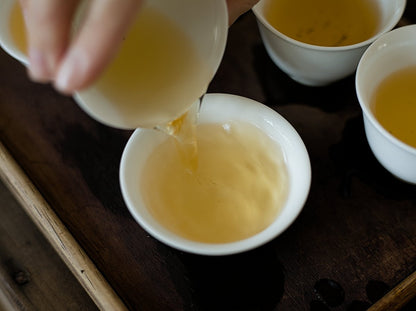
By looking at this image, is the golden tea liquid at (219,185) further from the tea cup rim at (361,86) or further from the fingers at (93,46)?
the fingers at (93,46)

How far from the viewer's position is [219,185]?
0.91 meters

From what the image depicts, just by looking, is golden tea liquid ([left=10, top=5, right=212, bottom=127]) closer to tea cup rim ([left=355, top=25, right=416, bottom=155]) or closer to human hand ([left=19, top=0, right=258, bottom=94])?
human hand ([left=19, top=0, right=258, bottom=94])

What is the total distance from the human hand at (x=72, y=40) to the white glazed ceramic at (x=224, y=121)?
0.86 ft

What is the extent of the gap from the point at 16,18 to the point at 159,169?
449 mm

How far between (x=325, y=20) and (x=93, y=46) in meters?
0.70

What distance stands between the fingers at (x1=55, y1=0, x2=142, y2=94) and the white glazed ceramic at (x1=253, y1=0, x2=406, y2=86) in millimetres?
462

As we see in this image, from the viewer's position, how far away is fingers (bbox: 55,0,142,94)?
54cm

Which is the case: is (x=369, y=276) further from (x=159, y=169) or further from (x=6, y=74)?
(x=6, y=74)

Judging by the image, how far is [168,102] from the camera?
0.73m

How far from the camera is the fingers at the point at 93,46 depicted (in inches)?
21.4

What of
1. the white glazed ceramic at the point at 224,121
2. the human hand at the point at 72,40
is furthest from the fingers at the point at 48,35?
the white glazed ceramic at the point at 224,121

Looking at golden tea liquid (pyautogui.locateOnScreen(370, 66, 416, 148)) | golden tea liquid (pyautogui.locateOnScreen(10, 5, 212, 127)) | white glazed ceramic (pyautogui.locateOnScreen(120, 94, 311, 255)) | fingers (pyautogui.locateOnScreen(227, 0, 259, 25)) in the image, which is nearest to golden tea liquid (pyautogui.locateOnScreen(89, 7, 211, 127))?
golden tea liquid (pyautogui.locateOnScreen(10, 5, 212, 127))

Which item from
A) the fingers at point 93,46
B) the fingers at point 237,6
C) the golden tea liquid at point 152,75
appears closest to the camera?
the fingers at point 93,46

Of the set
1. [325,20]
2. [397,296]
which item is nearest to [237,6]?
[325,20]
